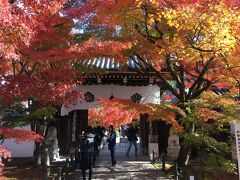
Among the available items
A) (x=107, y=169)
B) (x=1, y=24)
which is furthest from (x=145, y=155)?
(x=1, y=24)

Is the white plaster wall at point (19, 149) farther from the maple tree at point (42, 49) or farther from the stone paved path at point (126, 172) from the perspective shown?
the maple tree at point (42, 49)

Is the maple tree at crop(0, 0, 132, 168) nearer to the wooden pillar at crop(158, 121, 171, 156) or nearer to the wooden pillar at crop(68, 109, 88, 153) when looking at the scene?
the wooden pillar at crop(68, 109, 88, 153)

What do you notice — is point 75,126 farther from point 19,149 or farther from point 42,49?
point 42,49

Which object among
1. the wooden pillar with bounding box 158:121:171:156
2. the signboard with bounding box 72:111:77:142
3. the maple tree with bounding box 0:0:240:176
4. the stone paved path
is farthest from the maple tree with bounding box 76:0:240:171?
the signboard with bounding box 72:111:77:142

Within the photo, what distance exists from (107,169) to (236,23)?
24.6ft

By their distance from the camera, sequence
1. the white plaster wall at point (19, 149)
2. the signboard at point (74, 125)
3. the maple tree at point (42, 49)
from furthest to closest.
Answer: the signboard at point (74, 125)
the white plaster wall at point (19, 149)
the maple tree at point (42, 49)

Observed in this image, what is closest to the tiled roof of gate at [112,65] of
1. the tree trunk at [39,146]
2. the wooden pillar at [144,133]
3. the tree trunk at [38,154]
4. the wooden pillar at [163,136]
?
the tree trunk at [39,146]

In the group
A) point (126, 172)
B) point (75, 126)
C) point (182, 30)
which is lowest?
point (126, 172)

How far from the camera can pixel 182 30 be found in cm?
941

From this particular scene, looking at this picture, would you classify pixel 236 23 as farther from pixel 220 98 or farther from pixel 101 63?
pixel 101 63

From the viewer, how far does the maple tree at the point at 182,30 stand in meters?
8.16

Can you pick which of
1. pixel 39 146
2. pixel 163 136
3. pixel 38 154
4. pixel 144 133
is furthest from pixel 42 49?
pixel 144 133

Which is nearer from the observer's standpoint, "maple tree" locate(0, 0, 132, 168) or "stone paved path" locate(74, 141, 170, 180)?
"maple tree" locate(0, 0, 132, 168)

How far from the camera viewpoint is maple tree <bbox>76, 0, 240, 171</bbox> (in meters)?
8.16
